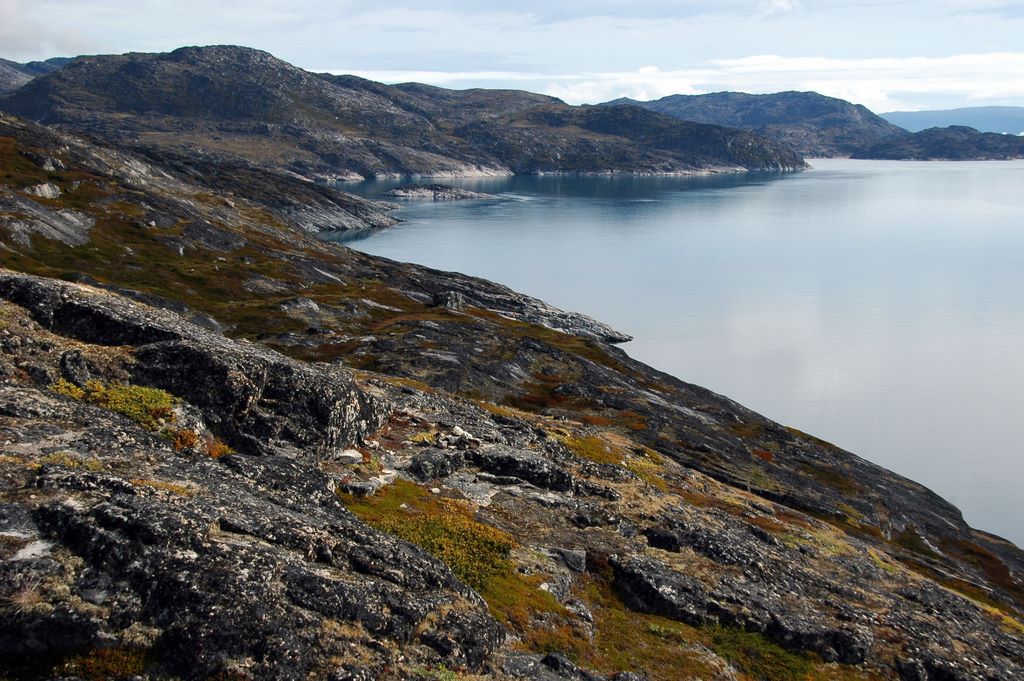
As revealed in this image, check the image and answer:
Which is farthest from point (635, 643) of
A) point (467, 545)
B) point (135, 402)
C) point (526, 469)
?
point (135, 402)

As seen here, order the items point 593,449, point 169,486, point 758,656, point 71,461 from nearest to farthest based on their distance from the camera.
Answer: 1. point 71,461
2. point 169,486
3. point 758,656
4. point 593,449

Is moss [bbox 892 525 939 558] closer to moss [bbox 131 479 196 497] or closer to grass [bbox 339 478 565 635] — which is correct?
grass [bbox 339 478 565 635]

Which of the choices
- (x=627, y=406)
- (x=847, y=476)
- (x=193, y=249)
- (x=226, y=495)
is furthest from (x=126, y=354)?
(x=193, y=249)

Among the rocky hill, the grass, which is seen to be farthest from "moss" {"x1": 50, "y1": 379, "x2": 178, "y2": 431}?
the grass

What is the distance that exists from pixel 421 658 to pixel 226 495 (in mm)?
7213

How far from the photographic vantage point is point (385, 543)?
69.1ft

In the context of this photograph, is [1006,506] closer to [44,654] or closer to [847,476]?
[847,476]

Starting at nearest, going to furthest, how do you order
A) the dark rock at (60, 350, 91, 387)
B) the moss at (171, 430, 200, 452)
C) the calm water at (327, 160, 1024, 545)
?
the moss at (171, 430, 200, 452), the dark rock at (60, 350, 91, 387), the calm water at (327, 160, 1024, 545)

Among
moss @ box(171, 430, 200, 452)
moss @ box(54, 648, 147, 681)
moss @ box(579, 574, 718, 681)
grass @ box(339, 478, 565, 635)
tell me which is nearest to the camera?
moss @ box(54, 648, 147, 681)

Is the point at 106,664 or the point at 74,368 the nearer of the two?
the point at 106,664

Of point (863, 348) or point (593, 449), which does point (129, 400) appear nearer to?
point (593, 449)

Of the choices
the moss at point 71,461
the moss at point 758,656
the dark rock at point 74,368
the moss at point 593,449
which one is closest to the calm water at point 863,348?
the moss at point 593,449

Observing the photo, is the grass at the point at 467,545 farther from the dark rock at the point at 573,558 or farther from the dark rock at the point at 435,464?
the dark rock at the point at 435,464

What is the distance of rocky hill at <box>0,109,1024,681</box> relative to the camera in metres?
15.9
